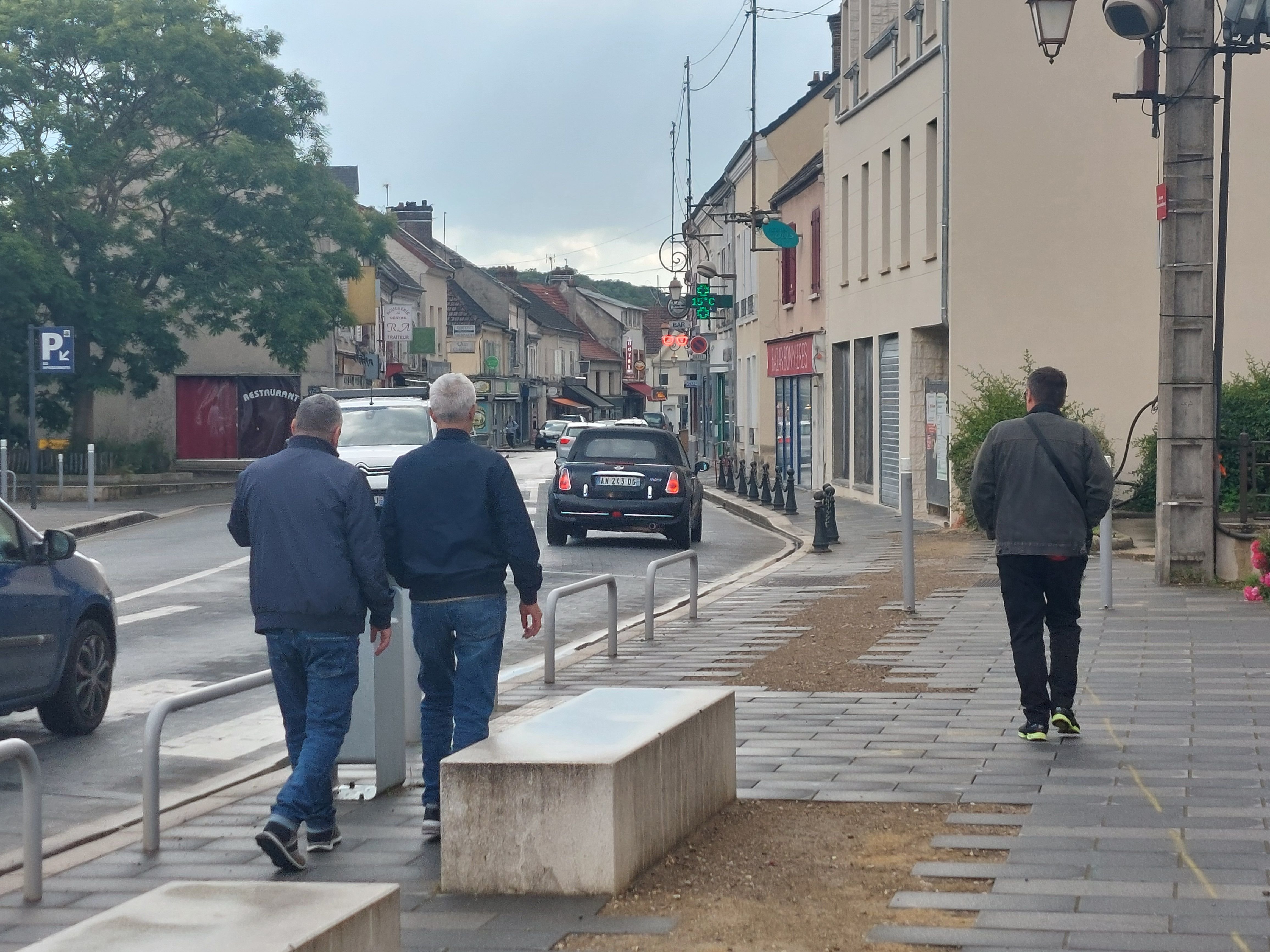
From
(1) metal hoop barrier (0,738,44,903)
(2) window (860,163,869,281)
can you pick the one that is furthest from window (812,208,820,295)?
(1) metal hoop barrier (0,738,44,903)

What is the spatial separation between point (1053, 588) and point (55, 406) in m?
34.4

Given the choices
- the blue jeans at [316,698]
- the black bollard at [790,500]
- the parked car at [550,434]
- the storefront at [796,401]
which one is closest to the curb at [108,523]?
the black bollard at [790,500]

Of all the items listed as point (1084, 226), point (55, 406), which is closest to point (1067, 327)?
point (1084, 226)

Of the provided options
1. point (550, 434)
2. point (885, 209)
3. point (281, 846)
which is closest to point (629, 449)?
point (885, 209)

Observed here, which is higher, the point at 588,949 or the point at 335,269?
the point at 335,269

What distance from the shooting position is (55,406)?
3862 cm

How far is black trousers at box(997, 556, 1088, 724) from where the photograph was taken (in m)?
7.84

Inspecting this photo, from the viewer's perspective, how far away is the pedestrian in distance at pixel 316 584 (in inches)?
233

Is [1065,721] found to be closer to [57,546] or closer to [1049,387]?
[1049,387]

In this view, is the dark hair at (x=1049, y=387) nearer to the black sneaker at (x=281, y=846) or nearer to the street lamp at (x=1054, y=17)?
the black sneaker at (x=281, y=846)

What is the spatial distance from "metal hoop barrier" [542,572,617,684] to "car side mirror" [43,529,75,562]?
2.70 meters

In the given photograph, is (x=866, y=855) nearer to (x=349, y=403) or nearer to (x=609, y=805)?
(x=609, y=805)

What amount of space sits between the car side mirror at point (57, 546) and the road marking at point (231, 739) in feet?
3.68

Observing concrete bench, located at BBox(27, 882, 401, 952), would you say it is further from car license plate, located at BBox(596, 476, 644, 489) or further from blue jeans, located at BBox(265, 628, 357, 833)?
car license plate, located at BBox(596, 476, 644, 489)
